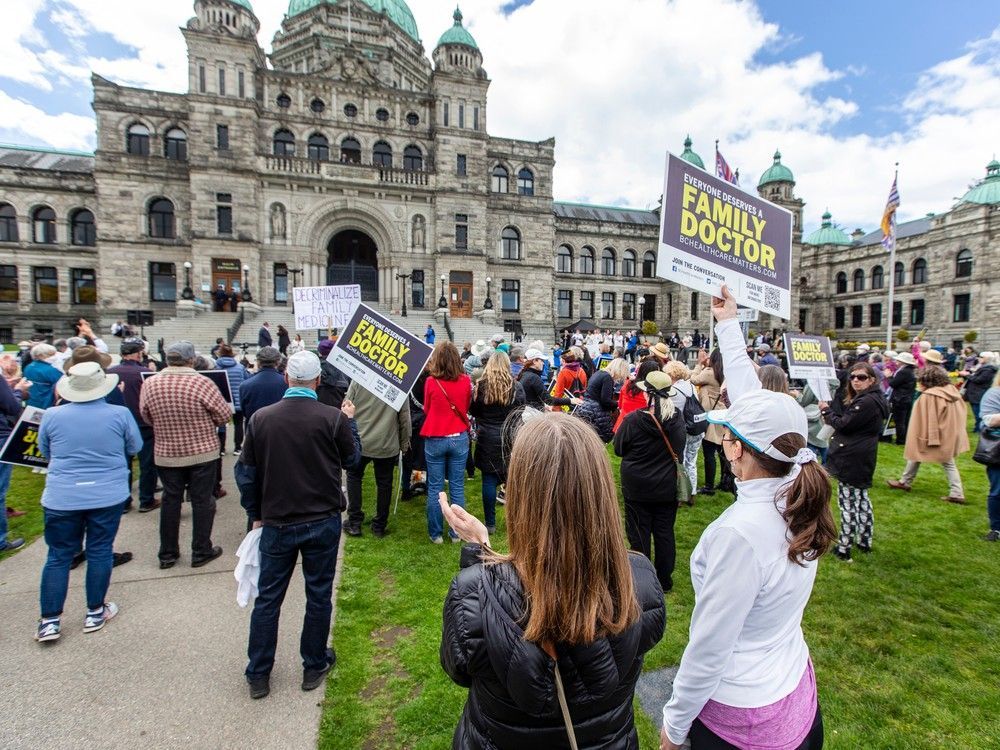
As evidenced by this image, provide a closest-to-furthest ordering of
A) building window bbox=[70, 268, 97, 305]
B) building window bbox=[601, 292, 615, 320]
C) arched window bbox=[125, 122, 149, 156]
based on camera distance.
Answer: arched window bbox=[125, 122, 149, 156] < building window bbox=[70, 268, 97, 305] < building window bbox=[601, 292, 615, 320]

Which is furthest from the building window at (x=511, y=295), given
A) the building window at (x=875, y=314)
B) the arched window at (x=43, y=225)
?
the building window at (x=875, y=314)

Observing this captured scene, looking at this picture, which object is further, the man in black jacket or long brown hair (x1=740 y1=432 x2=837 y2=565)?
the man in black jacket

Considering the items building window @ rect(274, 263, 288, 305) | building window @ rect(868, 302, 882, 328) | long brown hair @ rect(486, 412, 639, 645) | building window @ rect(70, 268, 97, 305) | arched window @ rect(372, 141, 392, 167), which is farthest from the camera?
building window @ rect(868, 302, 882, 328)

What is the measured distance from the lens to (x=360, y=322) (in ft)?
17.9

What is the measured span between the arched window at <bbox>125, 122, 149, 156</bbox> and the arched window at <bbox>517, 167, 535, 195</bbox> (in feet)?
80.6

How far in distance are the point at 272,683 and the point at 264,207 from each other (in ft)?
104

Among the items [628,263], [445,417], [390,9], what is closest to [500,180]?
[628,263]

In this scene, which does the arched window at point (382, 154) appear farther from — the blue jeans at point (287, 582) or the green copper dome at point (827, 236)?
the green copper dome at point (827, 236)

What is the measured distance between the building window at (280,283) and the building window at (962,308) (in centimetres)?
5188

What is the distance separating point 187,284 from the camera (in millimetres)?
28562

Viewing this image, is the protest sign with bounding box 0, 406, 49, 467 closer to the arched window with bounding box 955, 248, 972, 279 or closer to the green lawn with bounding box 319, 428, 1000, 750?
the green lawn with bounding box 319, 428, 1000, 750

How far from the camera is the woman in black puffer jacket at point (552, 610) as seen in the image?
139 centimetres

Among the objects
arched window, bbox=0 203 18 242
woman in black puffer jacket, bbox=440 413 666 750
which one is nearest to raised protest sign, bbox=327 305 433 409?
woman in black puffer jacket, bbox=440 413 666 750

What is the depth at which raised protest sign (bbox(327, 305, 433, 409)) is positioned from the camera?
5.38m
